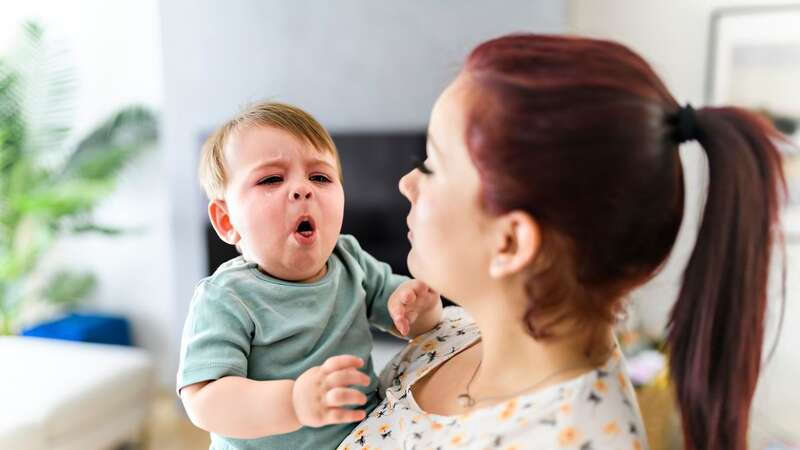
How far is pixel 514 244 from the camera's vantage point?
2.16 feet

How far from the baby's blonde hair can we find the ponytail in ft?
1.44

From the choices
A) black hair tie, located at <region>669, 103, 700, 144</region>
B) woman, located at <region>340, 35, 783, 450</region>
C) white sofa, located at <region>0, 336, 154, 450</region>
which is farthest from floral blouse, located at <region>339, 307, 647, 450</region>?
white sofa, located at <region>0, 336, 154, 450</region>

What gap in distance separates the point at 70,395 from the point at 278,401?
2475 millimetres

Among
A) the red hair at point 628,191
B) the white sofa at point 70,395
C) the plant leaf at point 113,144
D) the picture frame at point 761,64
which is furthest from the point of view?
the plant leaf at point 113,144

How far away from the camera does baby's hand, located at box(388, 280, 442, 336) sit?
2.84ft

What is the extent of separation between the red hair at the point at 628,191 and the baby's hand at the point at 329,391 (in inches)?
7.3

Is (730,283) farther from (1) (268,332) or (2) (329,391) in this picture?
(1) (268,332)

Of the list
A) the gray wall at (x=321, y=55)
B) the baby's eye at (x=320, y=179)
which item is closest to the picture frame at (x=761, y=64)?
the gray wall at (x=321, y=55)

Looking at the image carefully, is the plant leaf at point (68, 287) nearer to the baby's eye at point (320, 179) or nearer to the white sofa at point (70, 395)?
the white sofa at point (70, 395)

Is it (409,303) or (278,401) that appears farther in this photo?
Answer: (409,303)

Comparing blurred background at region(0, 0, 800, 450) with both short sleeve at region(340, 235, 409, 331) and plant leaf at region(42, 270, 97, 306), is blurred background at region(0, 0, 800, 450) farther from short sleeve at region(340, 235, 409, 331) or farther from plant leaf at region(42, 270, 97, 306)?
short sleeve at region(340, 235, 409, 331)

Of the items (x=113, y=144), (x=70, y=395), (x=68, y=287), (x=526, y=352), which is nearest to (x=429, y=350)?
(x=526, y=352)

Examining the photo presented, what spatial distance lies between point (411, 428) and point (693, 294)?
1.03 ft

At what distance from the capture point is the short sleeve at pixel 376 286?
3.11ft
